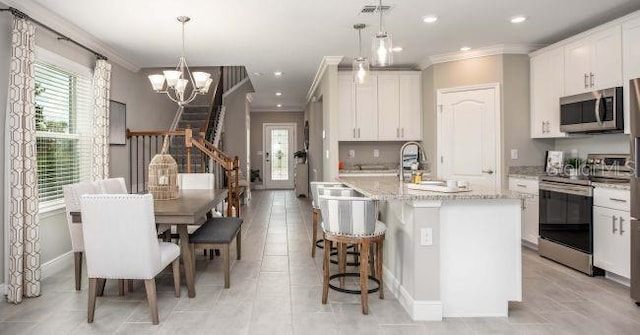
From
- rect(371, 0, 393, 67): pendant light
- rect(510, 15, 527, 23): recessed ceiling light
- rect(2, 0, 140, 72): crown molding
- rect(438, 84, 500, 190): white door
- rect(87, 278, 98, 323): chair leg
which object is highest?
rect(510, 15, 527, 23): recessed ceiling light

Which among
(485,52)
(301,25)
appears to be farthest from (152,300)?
(485,52)

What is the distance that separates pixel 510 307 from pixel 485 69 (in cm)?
342

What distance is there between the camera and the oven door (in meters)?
3.85

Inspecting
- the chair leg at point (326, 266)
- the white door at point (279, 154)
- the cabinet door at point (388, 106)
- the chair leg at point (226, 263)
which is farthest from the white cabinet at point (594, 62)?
the white door at point (279, 154)

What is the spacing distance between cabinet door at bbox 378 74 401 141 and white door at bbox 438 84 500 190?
72 cm

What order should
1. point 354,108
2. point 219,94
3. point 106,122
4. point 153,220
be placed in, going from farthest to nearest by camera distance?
point 219,94 < point 354,108 < point 106,122 < point 153,220

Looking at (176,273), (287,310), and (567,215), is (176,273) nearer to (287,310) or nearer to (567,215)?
(287,310)

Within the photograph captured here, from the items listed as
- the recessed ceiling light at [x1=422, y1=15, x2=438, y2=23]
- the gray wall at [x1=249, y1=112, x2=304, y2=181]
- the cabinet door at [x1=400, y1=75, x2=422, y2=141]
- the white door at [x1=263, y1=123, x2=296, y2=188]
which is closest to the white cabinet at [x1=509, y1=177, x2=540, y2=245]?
the cabinet door at [x1=400, y1=75, x2=422, y2=141]

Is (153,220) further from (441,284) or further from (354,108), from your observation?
(354,108)

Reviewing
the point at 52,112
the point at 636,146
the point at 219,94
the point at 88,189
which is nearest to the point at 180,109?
the point at 219,94

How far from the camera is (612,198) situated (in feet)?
11.9

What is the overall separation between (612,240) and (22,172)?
5.08 meters

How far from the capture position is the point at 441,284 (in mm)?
2896

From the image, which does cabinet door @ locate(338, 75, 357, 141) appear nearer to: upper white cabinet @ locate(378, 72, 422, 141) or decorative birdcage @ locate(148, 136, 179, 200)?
upper white cabinet @ locate(378, 72, 422, 141)
